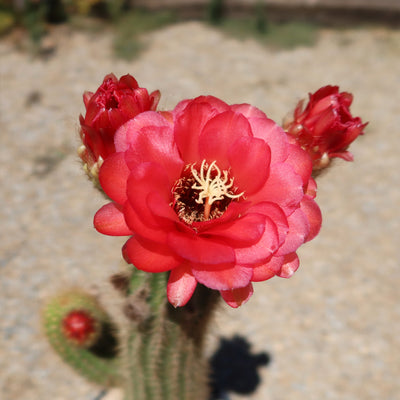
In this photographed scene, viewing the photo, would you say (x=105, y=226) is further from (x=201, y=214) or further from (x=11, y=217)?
(x=11, y=217)

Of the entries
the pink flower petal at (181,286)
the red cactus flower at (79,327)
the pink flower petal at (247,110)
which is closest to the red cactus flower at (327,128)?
the pink flower petal at (247,110)

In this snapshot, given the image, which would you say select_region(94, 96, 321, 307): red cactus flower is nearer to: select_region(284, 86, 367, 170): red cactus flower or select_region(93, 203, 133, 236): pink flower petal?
select_region(93, 203, 133, 236): pink flower petal

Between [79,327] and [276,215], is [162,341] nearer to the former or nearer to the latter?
[79,327]

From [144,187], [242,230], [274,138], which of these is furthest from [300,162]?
[144,187]

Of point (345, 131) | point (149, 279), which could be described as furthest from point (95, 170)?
point (345, 131)

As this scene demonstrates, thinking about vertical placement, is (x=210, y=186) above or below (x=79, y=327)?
above

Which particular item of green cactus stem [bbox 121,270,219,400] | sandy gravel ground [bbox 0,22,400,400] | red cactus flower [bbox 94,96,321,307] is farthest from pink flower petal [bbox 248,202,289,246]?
sandy gravel ground [bbox 0,22,400,400]

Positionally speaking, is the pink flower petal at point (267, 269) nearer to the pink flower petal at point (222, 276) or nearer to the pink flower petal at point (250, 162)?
the pink flower petal at point (222, 276)
